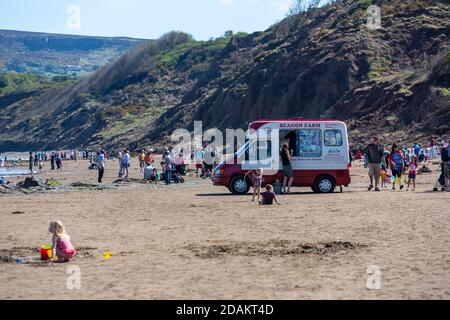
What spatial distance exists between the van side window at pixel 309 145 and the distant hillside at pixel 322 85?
21705 mm

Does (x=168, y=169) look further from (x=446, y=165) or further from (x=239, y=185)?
(x=446, y=165)

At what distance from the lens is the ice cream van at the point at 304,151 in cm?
2691

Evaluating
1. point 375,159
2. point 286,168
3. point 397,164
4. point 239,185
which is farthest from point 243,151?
point 397,164

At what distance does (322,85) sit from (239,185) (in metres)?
38.5

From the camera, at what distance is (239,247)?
577 inches

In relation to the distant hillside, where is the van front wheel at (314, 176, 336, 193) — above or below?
below

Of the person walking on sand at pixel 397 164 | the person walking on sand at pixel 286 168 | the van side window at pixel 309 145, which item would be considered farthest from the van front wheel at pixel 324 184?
the person walking on sand at pixel 397 164

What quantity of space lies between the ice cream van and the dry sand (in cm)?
204

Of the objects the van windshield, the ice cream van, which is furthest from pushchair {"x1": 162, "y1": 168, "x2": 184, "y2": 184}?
the ice cream van

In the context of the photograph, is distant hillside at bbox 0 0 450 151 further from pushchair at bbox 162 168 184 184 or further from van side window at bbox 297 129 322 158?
van side window at bbox 297 129 322 158

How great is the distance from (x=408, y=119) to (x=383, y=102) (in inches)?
165

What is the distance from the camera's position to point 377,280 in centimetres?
1119

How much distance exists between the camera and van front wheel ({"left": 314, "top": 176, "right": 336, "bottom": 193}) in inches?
1066
